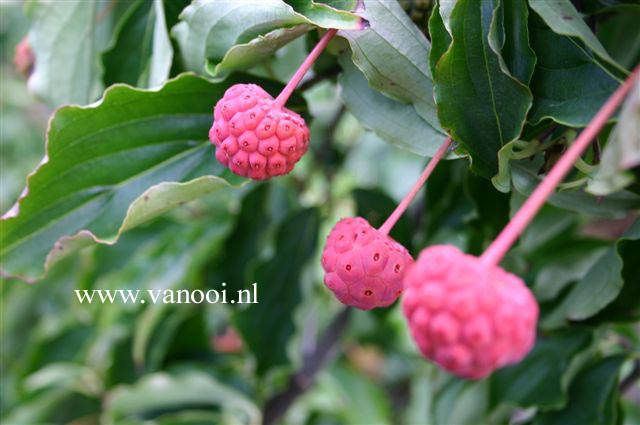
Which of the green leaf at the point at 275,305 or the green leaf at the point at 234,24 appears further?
the green leaf at the point at 275,305

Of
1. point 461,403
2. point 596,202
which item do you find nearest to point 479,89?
point 596,202

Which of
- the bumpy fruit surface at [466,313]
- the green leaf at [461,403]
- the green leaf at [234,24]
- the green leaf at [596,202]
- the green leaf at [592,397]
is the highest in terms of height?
the green leaf at [234,24]

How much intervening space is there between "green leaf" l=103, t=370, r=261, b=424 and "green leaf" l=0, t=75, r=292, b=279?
0.47 meters

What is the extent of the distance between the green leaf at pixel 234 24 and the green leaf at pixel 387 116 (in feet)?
0.26

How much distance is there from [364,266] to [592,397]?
0.45 m

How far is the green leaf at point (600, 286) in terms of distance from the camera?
70cm

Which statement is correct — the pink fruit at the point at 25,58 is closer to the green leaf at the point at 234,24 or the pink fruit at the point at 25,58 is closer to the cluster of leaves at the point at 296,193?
the cluster of leaves at the point at 296,193

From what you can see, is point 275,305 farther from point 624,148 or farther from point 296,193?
point 624,148

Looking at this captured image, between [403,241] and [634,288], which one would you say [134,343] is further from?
[634,288]

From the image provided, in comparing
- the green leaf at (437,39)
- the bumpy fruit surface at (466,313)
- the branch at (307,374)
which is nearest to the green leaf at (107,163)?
the green leaf at (437,39)

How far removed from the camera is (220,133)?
62 centimetres

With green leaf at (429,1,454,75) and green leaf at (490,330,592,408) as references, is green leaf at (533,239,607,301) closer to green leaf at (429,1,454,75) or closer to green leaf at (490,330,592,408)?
green leaf at (490,330,592,408)

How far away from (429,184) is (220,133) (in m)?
0.49

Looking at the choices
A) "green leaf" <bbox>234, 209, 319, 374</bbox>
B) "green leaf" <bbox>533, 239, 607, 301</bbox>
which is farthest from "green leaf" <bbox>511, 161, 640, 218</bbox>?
"green leaf" <bbox>234, 209, 319, 374</bbox>
